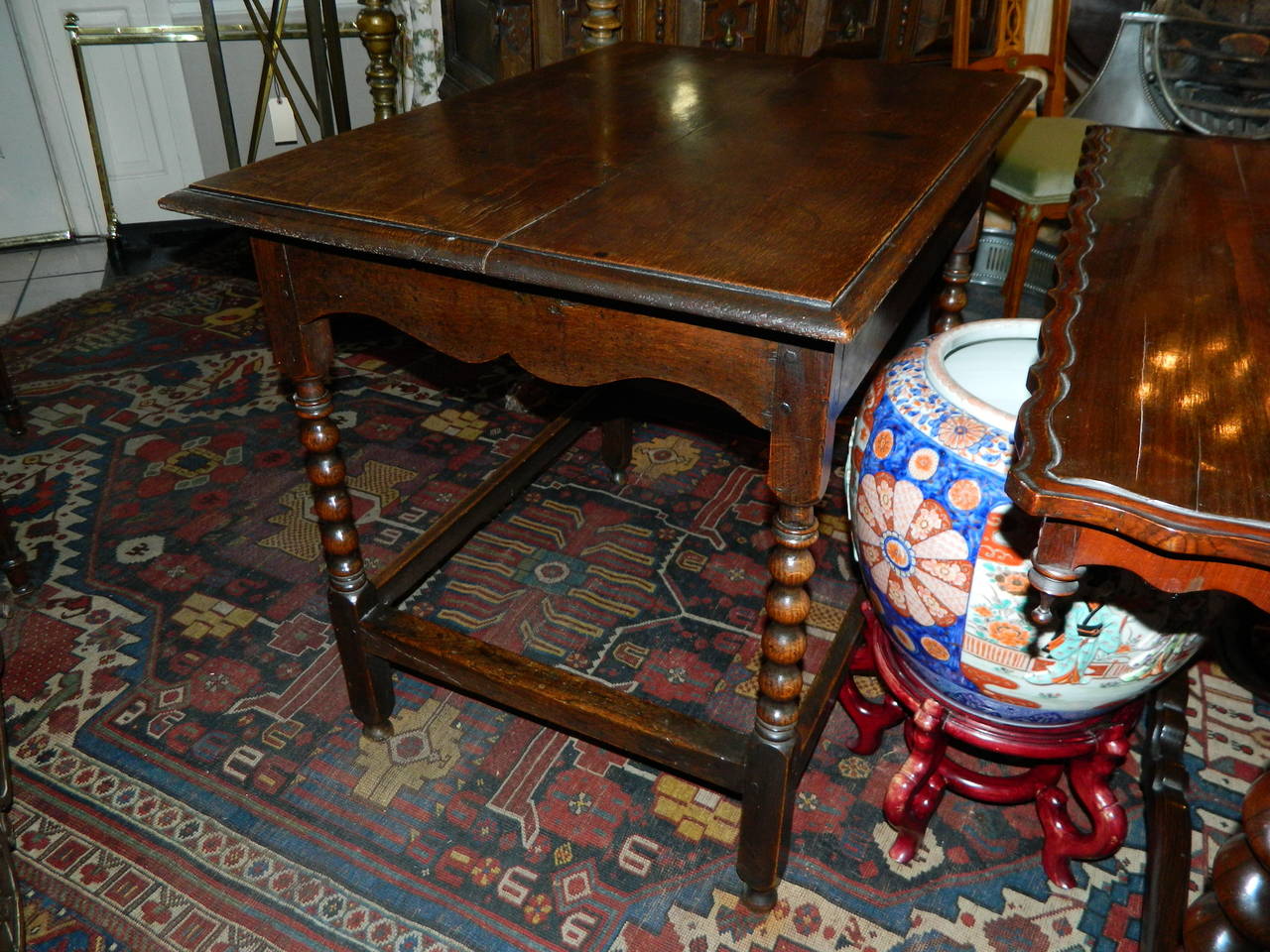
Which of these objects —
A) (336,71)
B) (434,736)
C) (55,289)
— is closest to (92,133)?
(55,289)

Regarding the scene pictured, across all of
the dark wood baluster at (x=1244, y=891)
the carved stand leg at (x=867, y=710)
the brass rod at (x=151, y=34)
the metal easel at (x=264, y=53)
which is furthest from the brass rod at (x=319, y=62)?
the dark wood baluster at (x=1244, y=891)

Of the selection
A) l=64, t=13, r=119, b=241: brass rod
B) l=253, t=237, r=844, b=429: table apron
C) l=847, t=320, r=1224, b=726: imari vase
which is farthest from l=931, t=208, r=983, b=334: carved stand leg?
l=64, t=13, r=119, b=241: brass rod

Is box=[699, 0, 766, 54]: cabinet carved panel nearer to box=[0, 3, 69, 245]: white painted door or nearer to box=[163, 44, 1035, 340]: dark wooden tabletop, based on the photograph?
box=[163, 44, 1035, 340]: dark wooden tabletop

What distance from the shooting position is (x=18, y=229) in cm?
396

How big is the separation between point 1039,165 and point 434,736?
2.35 meters

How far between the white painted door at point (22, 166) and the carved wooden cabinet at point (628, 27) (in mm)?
1929

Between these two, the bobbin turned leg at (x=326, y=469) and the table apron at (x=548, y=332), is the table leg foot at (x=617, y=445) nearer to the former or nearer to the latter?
the bobbin turned leg at (x=326, y=469)

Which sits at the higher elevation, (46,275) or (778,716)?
(778,716)

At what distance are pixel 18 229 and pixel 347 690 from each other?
129 inches

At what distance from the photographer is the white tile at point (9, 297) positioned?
3.37m

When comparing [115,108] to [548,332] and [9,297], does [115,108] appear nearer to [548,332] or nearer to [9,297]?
[9,297]

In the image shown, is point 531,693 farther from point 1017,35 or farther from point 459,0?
point 1017,35

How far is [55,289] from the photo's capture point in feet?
11.7

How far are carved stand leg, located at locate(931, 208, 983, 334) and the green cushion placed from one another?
99cm
